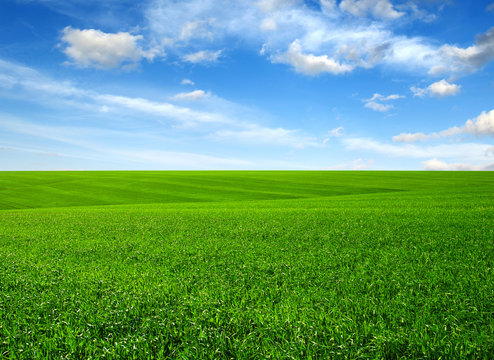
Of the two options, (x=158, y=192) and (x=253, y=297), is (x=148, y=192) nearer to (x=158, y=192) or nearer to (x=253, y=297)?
(x=158, y=192)

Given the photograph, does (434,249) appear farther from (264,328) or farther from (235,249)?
(264,328)

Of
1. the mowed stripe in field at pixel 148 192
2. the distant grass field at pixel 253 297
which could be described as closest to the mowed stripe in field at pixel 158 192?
the mowed stripe in field at pixel 148 192

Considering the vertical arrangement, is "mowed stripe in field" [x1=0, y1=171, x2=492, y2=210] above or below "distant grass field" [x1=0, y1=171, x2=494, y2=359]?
below

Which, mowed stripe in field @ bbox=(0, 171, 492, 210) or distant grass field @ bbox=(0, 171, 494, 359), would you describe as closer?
distant grass field @ bbox=(0, 171, 494, 359)

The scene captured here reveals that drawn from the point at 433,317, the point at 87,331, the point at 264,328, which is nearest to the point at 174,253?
the point at 87,331

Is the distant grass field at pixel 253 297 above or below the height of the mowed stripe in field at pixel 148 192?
above

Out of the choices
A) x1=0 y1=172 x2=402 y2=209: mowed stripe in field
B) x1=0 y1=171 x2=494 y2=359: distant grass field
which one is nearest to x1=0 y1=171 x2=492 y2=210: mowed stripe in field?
x1=0 y1=172 x2=402 y2=209: mowed stripe in field

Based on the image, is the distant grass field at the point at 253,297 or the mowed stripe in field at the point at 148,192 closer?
the distant grass field at the point at 253,297

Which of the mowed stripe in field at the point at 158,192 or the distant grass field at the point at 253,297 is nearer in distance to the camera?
the distant grass field at the point at 253,297

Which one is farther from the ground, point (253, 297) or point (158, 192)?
point (253, 297)

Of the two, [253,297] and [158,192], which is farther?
[158,192]

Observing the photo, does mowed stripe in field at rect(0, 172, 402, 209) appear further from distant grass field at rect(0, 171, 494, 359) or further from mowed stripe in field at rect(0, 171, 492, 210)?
distant grass field at rect(0, 171, 494, 359)

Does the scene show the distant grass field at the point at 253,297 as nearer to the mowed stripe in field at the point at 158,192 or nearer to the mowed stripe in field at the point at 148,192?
the mowed stripe in field at the point at 158,192

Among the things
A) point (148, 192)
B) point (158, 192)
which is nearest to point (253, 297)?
point (158, 192)
